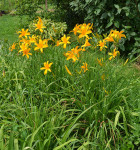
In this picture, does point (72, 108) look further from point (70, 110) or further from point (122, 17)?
point (122, 17)

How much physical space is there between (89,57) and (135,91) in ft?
2.33

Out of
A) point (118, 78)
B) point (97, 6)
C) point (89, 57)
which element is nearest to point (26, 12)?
point (97, 6)

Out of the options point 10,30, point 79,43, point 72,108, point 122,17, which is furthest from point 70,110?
point 10,30

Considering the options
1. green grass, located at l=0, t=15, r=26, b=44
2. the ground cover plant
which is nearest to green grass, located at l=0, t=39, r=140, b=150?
the ground cover plant

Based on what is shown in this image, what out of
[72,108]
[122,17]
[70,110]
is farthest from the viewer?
[122,17]

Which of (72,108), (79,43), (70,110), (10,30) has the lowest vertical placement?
(72,108)

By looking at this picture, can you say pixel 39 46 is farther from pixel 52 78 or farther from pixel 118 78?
pixel 118 78

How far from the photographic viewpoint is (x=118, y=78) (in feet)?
7.01

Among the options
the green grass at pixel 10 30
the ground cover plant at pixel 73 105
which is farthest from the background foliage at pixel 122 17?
the green grass at pixel 10 30

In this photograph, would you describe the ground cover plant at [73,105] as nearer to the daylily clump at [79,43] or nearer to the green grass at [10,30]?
the daylily clump at [79,43]

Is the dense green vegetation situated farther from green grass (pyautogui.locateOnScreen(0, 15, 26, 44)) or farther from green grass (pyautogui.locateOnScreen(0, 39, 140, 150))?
green grass (pyautogui.locateOnScreen(0, 15, 26, 44))

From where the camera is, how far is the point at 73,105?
2.05m

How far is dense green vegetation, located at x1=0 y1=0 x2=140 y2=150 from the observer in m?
1.52

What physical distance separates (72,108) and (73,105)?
0.11 ft
